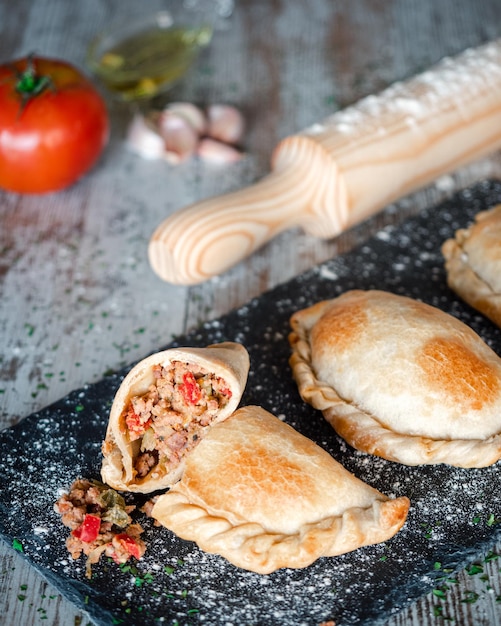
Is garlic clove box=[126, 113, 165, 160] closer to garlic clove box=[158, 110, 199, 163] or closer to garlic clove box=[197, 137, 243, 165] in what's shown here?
garlic clove box=[158, 110, 199, 163]

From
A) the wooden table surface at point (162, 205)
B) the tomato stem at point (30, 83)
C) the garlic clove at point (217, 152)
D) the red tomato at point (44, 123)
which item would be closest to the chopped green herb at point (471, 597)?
the wooden table surface at point (162, 205)

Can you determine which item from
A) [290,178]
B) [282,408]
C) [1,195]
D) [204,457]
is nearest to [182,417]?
[204,457]

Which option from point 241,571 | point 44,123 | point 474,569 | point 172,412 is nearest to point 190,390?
point 172,412

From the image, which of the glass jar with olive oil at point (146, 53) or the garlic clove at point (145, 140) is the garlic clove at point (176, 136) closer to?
the garlic clove at point (145, 140)

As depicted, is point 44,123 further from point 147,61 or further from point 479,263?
point 479,263

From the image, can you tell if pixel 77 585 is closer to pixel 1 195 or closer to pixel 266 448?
pixel 266 448

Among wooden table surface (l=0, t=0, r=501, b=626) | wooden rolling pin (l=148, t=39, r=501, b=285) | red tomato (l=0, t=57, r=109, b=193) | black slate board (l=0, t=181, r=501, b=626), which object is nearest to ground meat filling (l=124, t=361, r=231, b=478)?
black slate board (l=0, t=181, r=501, b=626)
